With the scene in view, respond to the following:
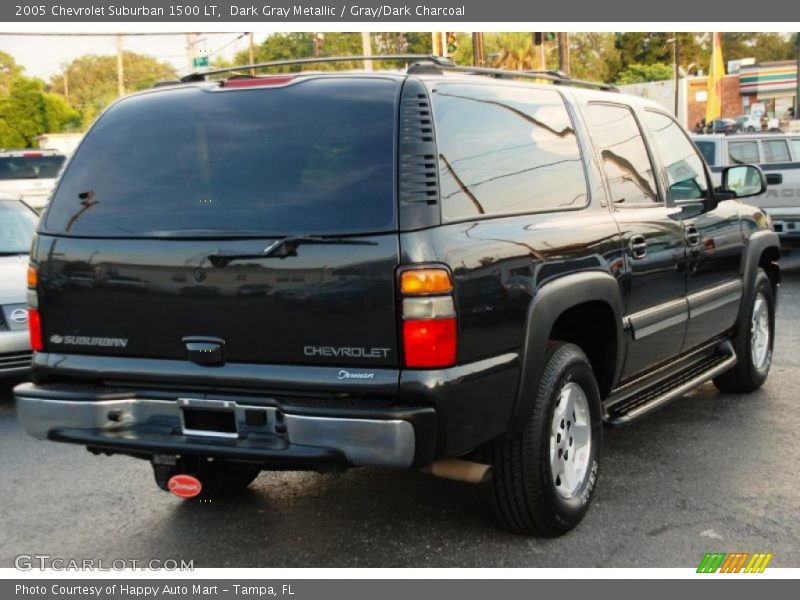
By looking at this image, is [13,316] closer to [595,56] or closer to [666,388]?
[666,388]

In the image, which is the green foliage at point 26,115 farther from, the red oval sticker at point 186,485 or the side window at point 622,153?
the red oval sticker at point 186,485

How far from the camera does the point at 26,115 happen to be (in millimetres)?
40469

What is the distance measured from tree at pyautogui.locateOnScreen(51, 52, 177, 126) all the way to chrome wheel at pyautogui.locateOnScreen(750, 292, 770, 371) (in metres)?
73.9

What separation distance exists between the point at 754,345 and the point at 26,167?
15.0 m

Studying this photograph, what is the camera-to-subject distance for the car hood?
7.16 metres

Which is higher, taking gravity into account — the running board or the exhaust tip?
the exhaust tip

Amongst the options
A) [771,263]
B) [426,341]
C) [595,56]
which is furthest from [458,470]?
[595,56]

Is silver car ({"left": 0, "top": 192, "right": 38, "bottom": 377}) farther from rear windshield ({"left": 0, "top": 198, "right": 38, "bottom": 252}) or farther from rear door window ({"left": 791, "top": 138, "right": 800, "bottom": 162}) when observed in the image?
rear door window ({"left": 791, "top": 138, "right": 800, "bottom": 162})

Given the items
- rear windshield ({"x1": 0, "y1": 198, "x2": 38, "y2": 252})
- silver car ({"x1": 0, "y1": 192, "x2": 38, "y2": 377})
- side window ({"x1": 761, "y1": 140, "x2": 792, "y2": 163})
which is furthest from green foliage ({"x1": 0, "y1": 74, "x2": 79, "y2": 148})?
silver car ({"x1": 0, "y1": 192, "x2": 38, "y2": 377})

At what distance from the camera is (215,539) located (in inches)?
172

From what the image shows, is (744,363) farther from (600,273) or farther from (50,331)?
(50,331)

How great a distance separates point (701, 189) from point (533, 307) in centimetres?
255

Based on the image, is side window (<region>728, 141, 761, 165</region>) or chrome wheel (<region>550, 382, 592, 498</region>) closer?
chrome wheel (<region>550, 382, 592, 498</region>)

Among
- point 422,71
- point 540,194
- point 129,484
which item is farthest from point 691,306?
point 129,484
